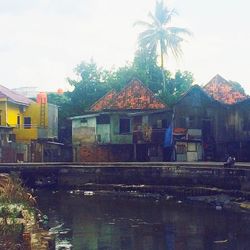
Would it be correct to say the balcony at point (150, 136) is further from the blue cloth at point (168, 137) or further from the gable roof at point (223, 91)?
the gable roof at point (223, 91)

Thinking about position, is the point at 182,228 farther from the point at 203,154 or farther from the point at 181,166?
the point at 203,154

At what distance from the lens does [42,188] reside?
38.2m

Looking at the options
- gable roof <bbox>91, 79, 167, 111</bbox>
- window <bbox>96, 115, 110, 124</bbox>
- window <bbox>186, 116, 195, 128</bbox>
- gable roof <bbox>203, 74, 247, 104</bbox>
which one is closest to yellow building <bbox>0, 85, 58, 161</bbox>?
window <bbox>96, 115, 110, 124</bbox>

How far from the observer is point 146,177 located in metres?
34.9

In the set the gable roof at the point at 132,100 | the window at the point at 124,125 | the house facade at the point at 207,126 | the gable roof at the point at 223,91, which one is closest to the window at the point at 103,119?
the gable roof at the point at 132,100

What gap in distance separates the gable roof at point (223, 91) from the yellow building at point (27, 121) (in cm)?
1911

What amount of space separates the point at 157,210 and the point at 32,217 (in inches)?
447

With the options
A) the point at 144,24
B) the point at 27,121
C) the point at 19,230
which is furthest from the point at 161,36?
the point at 19,230

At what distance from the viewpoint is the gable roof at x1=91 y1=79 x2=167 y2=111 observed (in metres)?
42.6

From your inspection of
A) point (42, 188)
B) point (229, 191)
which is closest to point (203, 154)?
point (229, 191)

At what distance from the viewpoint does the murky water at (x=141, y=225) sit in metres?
18.3

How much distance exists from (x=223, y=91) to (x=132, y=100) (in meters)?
10.3

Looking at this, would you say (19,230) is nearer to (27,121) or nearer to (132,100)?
(132,100)

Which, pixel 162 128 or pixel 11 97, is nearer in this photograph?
pixel 162 128
